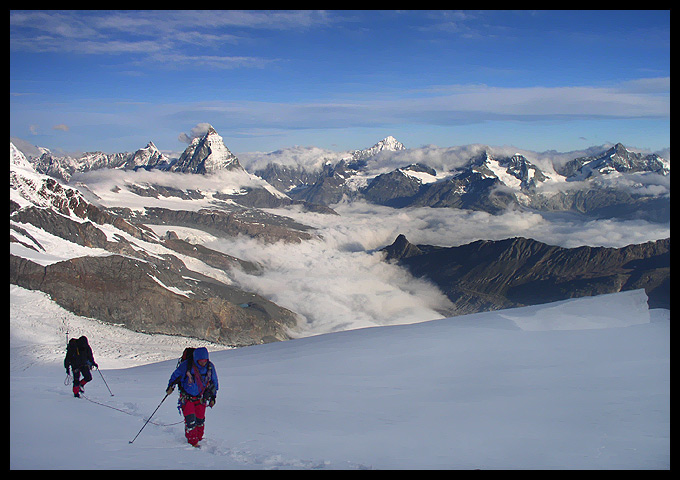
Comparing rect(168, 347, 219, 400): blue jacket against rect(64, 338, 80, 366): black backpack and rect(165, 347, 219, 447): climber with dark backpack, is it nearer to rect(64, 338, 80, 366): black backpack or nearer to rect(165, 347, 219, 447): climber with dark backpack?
rect(165, 347, 219, 447): climber with dark backpack

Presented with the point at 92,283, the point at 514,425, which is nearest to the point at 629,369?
the point at 514,425

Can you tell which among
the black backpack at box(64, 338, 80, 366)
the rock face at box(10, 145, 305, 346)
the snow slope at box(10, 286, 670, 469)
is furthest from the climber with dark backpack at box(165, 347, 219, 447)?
the rock face at box(10, 145, 305, 346)

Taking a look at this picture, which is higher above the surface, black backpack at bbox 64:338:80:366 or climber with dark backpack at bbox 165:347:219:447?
climber with dark backpack at bbox 165:347:219:447

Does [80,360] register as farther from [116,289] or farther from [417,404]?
[116,289]

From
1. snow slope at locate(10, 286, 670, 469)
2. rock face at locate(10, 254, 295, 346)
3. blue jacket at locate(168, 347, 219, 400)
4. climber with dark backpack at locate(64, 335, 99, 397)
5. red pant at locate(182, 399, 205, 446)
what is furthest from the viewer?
rock face at locate(10, 254, 295, 346)

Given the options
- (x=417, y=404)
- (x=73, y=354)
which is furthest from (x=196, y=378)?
(x=73, y=354)

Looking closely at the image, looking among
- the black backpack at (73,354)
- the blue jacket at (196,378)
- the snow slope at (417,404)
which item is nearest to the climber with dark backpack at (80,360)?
the black backpack at (73,354)
